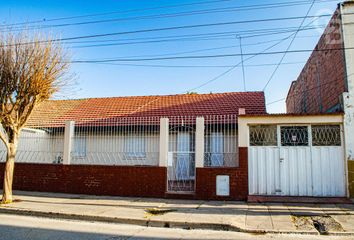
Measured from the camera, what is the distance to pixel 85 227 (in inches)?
278

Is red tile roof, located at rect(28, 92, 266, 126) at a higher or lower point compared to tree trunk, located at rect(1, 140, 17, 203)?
higher

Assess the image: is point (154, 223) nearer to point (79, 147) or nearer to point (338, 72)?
point (79, 147)

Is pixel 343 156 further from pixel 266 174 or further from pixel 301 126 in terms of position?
pixel 266 174

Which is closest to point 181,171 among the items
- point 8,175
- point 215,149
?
point 215,149

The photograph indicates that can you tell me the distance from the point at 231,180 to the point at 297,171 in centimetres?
215

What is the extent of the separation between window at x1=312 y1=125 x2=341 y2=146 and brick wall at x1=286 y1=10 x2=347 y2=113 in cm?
100

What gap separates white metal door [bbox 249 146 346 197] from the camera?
9672 mm

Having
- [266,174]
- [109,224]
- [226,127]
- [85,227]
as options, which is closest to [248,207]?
[266,174]

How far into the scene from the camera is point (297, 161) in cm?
991

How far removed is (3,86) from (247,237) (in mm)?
8366

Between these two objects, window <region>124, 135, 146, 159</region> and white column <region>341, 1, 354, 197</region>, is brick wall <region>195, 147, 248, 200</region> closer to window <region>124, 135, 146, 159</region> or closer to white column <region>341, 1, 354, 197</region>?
window <region>124, 135, 146, 159</region>

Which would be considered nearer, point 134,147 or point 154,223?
point 154,223

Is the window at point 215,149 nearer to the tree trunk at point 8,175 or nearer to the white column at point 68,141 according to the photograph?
the white column at point 68,141

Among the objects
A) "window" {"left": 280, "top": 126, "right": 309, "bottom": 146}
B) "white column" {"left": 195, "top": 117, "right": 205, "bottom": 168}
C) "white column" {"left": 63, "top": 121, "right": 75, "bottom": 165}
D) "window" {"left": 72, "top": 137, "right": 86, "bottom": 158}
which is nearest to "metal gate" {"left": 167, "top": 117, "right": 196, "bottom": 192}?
"white column" {"left": 195, "top": 117, "right": 205, "bottom": 168}
